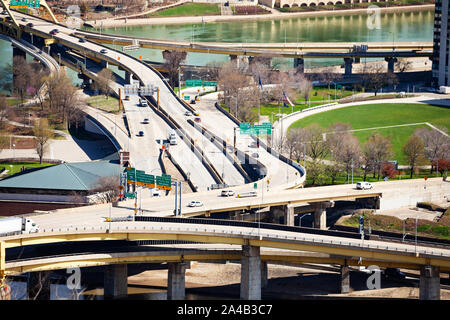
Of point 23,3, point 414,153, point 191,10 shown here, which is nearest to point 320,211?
point 414,153

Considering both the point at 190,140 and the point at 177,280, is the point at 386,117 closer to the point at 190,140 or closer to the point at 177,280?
the point at 190,140

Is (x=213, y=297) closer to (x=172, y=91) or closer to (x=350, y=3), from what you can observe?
(x=172, y=91)

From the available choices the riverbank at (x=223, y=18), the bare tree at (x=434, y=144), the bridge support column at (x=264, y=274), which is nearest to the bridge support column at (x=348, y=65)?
the bare tree at (x=434, y=144)

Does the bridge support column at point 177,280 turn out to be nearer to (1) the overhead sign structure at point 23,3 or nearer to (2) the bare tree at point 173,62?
(2) the bare tree at point 173,62

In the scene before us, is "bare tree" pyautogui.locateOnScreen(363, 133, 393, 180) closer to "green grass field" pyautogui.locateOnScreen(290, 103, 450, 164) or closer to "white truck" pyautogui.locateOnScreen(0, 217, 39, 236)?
"green grass field" pyautogui.locateOnScreen(290, 103, 450, 164)

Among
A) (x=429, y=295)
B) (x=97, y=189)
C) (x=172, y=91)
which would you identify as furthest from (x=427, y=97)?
(x=429, y=295)

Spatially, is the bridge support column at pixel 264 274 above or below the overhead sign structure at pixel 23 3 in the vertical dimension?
below
